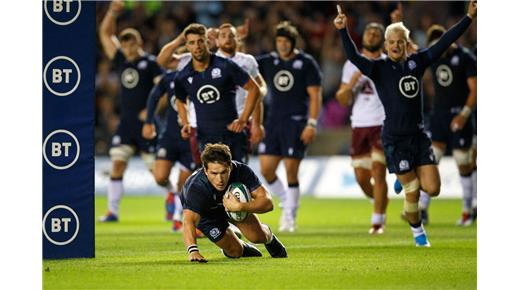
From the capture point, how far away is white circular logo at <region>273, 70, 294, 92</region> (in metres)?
15.7

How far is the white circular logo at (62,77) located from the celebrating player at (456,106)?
6.37 meters

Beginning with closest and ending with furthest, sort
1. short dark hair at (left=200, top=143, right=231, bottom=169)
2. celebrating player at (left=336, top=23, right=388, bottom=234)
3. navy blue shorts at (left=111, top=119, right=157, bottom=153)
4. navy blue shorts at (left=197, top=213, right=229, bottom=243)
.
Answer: short dark hair at (left=200, top=143, right=231, bottom=169) → navy blue shorts at (left=197, top=213, right=229, bottom=243) → celebrating player at (left=336, top=23, right=388, bottom=234) → navy blue shorts at (left=111, top=119, right=157, bottom=153)

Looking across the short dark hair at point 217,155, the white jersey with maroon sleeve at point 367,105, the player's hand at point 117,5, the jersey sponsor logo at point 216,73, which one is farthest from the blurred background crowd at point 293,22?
the short dark hair at point 217,155

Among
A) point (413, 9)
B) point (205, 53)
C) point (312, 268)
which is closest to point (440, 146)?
point (205, 53)

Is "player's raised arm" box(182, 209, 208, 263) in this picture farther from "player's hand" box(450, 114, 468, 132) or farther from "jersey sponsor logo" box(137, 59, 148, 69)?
"jersey sponsor logo" box(137, 59, 148, 69)

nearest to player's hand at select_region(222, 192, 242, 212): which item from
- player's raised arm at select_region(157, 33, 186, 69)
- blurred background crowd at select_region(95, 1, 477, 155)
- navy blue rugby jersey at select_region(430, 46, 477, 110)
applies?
player's raised arm at select_region(157, 33, 186, 69)

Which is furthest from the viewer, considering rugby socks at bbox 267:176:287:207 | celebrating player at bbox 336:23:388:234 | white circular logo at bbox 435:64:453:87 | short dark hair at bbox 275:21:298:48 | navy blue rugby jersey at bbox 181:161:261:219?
white circular logo at bbox 435:64:453:87

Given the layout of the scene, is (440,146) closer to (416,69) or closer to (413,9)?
(416,69)

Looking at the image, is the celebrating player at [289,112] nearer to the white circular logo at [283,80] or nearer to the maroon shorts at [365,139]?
the white circular logo at [283,80]

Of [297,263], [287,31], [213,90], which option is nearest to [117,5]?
[287,31]

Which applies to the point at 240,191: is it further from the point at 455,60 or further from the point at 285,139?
the point at 455,60

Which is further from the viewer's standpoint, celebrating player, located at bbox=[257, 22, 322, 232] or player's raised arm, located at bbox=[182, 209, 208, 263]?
celebrating player, located at bbox=[257, 22, 322, 232]

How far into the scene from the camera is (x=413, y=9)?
2673cm

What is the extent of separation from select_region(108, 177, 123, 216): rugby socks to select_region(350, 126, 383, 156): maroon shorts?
12.4 ft
